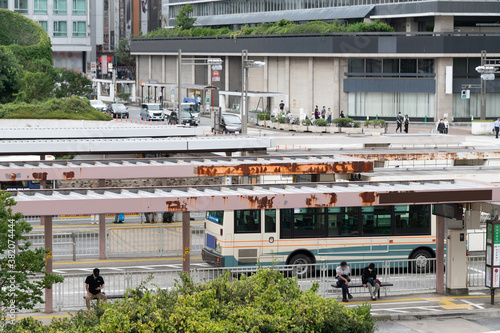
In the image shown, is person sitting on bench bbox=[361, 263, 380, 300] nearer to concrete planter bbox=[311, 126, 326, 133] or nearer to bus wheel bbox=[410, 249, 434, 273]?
bus wheel bbox=[410, 249, 434, 273]

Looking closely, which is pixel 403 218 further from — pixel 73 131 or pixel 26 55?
pixel 26 55

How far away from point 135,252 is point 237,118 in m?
43.4

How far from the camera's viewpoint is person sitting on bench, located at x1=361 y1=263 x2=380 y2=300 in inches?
977

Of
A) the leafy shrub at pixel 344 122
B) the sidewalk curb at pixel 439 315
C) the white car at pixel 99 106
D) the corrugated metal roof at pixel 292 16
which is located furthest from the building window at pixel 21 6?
the sidewalk curb at pixel 439 315

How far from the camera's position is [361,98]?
291ft

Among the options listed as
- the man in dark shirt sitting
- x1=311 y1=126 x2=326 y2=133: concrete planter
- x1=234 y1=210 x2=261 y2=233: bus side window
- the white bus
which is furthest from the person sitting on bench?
x1=311 y1=126 x2=326 y2=133: concrete planter

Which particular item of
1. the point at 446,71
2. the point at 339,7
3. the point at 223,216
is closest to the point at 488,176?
the point at 223,216

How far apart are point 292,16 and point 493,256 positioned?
83897mm

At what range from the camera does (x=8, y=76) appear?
71.2m

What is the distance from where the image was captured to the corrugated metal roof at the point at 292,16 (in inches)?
3762

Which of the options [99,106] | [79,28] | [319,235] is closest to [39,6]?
[79,28]

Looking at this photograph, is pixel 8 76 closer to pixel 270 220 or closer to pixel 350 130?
pixel 350 130

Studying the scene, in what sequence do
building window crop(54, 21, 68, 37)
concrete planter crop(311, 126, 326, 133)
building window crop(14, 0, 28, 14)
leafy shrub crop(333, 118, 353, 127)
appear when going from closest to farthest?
1. leafy shrub crop(333, 118, 353, 127)
2. concrete planter crop(311, 126, 326, 133)
3. building window crop(14, 0, 28, 14)
4. building window crop(54, 21, 68, 37)

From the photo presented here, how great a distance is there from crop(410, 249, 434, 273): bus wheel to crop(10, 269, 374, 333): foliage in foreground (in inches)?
419
